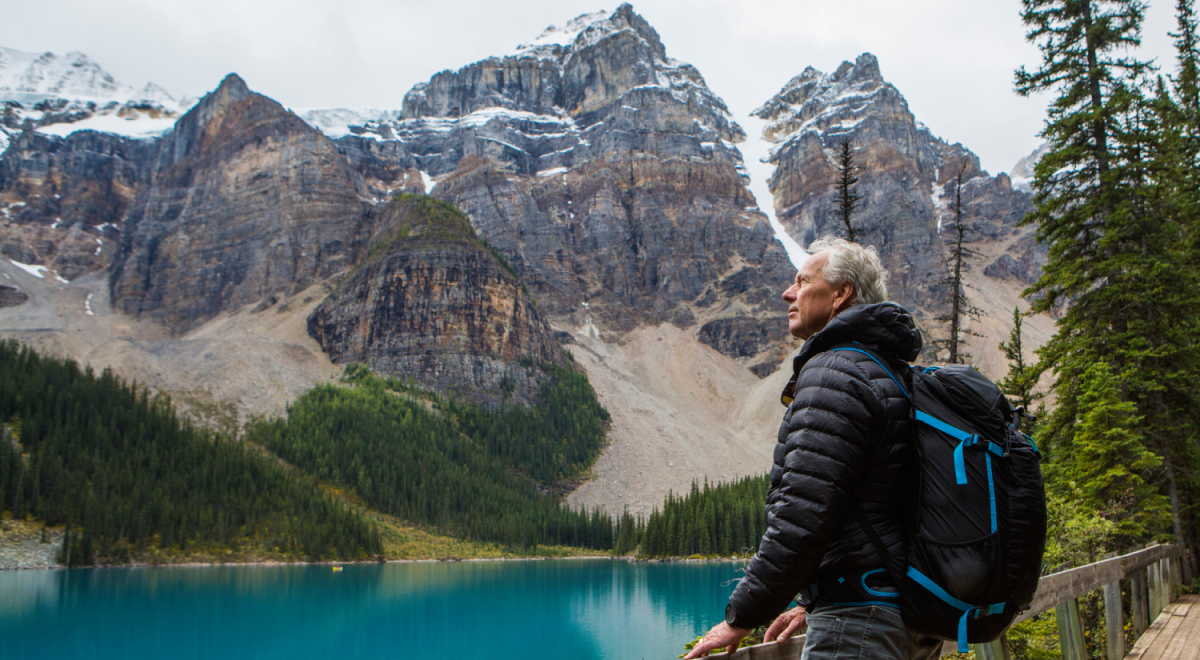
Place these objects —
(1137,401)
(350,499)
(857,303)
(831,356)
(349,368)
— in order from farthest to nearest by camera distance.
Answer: (349,368)
(350,499)
(1137,401)
(857,303)
(831,356)

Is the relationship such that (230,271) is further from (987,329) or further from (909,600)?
(909,600)

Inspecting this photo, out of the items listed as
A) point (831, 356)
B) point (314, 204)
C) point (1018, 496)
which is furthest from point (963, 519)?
point (314, 204)

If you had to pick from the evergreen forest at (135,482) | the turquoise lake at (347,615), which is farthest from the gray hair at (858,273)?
the evergreen forest at (135,482)

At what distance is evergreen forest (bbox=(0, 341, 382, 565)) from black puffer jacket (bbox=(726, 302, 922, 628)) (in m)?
85.2

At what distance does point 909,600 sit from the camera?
98.7 inches

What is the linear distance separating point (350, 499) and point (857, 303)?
108 m

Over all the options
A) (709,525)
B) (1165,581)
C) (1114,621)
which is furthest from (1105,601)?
(709,525)

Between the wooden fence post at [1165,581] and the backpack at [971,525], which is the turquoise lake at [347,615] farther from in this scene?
the backpack at [971,525]

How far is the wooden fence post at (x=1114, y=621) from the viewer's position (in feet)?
22.7

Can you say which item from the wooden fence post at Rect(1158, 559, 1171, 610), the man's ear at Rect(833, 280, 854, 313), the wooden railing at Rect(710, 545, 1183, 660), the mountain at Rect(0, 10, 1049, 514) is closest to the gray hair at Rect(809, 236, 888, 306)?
the man's ear at Rect(833, 280, 854, 313)

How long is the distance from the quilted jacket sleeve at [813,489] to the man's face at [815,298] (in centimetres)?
57

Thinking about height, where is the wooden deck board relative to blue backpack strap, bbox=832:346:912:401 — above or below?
below

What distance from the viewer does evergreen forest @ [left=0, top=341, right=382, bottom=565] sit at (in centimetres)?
7431

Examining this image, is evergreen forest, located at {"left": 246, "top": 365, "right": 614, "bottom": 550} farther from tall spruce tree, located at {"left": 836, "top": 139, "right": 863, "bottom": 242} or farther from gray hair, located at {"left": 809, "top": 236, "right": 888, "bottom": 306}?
gray hair, located at {"left": 809, "top": 236, "right": 888, "bottom": 306}
